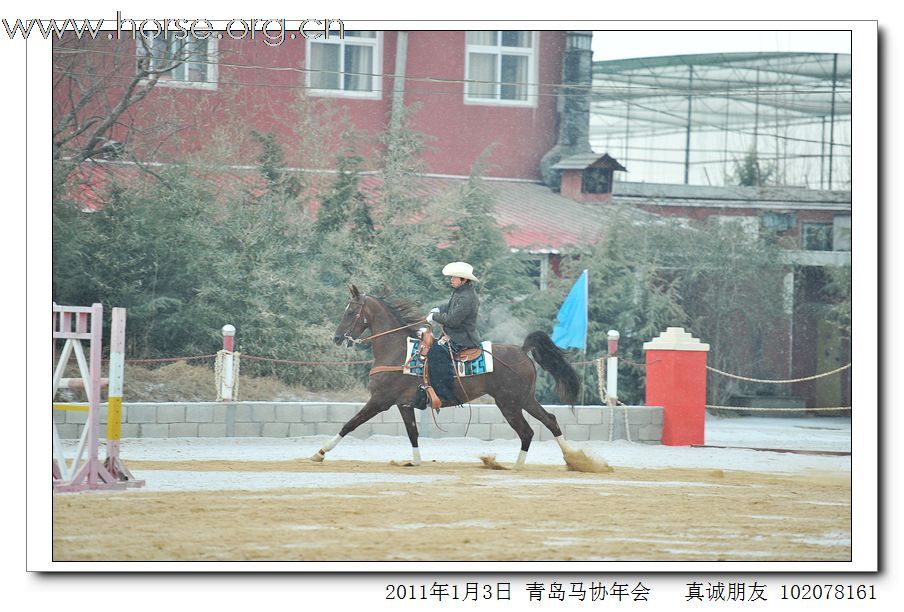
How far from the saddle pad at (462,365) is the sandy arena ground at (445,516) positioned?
993 mm

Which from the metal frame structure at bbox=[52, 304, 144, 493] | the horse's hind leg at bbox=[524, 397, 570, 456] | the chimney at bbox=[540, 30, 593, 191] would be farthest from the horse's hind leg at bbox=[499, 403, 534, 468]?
the chimney at bbox=[540, 30, 593, 191]

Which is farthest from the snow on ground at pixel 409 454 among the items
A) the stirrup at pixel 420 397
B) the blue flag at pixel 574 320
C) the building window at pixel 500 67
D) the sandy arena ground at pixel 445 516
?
the building window at pixel 500 67

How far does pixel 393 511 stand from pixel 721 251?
15.5 m

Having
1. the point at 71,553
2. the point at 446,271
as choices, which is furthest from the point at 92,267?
the point at 71,553

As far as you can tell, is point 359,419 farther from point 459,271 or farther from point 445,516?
point 445,516

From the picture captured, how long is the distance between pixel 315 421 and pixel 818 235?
1400cm

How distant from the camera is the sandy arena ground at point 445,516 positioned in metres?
7.94

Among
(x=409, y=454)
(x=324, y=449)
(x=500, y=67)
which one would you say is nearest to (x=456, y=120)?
(x=500, y=67)

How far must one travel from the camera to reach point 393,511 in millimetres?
9406

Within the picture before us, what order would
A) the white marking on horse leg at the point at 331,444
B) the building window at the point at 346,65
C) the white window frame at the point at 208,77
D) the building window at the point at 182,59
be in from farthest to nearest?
1. the building window at the point at 346,65
2. the white window frame at the point at 208,77
3. the building window at the point at 182,59
4. the white marking on horse leg at the point at 331,444

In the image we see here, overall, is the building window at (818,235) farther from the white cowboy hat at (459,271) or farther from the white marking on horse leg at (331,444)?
the white marking on horse leg at (331,444)

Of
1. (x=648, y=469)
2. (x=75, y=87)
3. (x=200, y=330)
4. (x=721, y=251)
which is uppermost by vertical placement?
(x=75, y=87)

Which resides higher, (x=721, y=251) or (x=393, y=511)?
(x=721, y=251)

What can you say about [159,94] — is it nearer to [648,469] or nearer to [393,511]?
[648,469]
